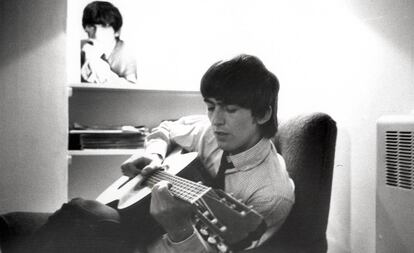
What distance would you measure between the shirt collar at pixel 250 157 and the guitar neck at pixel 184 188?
9 cm

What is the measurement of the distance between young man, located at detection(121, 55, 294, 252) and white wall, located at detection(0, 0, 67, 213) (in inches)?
11.9

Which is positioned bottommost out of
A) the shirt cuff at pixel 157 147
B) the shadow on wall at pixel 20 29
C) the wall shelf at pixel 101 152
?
the wall shelf at pixel 101 152

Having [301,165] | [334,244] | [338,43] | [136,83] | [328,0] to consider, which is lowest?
[334,244]

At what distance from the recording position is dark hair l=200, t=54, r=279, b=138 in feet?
2.35

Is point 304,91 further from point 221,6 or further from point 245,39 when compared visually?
point 221,6

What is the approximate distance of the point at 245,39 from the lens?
1047 millimetres

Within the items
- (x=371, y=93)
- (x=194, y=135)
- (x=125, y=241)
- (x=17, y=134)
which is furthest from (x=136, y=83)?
(x=371, y=93)

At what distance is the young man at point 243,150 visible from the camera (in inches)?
27.1

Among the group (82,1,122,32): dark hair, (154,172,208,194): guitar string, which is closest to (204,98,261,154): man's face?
(154,172,208,194): guitar string

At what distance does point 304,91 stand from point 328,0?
0.76 feet

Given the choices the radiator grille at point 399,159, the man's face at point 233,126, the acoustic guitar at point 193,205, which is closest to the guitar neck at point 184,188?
the acoustic guitar at point 193,205

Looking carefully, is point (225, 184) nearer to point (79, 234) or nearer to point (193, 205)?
point (193, 205)

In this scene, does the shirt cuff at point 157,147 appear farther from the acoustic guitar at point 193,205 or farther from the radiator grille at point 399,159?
the radiator grille at point 399,159

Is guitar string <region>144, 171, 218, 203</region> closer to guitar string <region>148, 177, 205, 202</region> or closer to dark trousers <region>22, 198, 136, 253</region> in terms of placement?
guitar string <region>148, 177, 205, 202</region>
